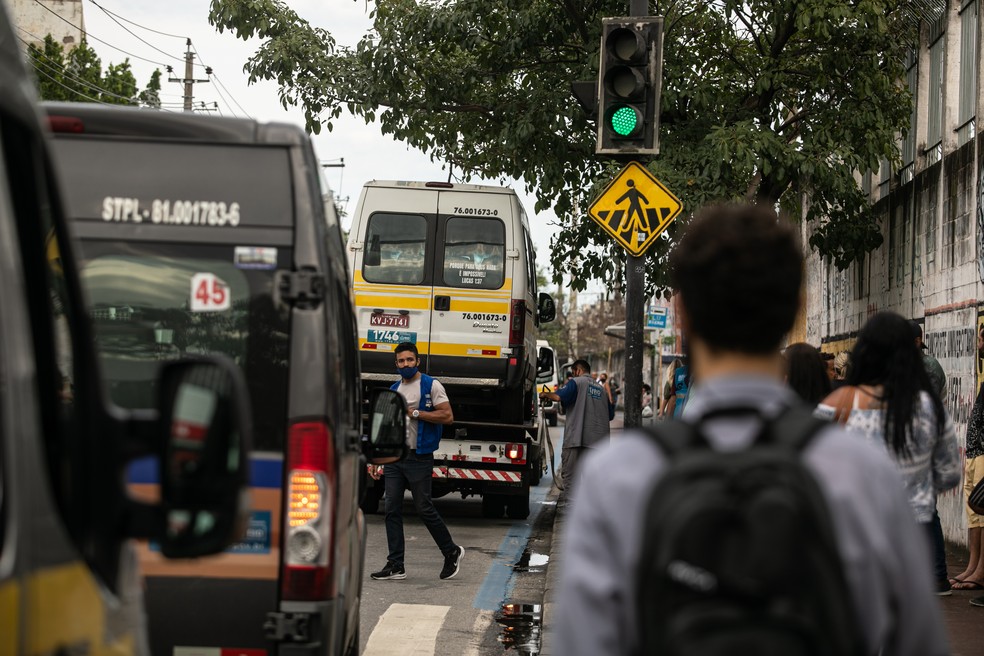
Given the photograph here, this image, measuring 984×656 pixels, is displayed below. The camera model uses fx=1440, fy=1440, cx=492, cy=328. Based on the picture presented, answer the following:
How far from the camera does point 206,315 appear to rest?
4.88 meters

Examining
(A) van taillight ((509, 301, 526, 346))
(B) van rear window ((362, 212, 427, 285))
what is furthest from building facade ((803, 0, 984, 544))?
(B) van rear window ((362, 212, 427, 285))

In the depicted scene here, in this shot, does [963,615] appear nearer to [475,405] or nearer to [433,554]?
[433,554]

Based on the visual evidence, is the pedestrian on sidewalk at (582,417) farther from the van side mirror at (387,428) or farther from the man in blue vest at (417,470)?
the van side mirror at (387,428)

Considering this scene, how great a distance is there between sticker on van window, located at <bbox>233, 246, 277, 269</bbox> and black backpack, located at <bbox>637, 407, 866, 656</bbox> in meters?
2.93

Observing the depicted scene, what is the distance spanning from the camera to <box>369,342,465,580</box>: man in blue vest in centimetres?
1111

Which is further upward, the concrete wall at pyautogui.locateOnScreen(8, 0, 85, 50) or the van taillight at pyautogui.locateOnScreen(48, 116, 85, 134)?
the concrete wall at pyautogui.locateOnScreen(8, 0, 85, 50)

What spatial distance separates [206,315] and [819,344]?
18087 millimetres

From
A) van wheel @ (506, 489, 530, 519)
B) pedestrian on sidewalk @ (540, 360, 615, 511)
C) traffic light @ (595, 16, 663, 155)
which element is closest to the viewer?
traffic light @ (595, 16, 663, 155)

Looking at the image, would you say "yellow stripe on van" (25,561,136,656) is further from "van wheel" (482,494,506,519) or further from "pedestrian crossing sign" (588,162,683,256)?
"van wheel" (482,494,506,519)

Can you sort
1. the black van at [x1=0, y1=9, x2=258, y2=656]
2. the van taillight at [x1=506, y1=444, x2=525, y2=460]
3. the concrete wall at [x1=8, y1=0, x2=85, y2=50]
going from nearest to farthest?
the black van at [x1=0, y1=9, x2=258, y2=656] < the van taillight at [x1=506, y1=444, x2=525, y2=460] < the concrete wall at [x1=8, y1=0, x2=85, y2=50]

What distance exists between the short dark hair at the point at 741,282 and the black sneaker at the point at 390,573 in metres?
8.98

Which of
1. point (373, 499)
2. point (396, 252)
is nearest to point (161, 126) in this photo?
point (396, 252)

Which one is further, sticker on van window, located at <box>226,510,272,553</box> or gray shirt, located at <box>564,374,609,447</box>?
gray shirt, located at <box>564,374,609,447</box>

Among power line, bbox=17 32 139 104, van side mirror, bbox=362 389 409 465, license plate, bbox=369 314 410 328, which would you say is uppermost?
power line, bbox=17 32 139 104
